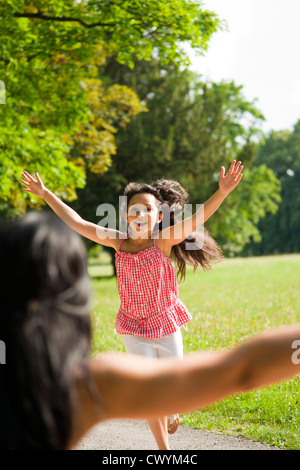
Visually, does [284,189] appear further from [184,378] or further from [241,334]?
[184,378]

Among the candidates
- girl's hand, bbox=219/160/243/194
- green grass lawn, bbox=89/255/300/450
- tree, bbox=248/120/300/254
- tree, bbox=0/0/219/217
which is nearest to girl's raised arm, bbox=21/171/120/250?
green grass lawn, bbox=89/255/300/450

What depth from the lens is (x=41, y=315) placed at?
122 centimetres

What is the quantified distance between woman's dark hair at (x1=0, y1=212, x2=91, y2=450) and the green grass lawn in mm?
171

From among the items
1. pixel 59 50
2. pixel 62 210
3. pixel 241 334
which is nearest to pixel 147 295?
pixel 62 210

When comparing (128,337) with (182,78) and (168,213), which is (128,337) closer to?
(168,213)

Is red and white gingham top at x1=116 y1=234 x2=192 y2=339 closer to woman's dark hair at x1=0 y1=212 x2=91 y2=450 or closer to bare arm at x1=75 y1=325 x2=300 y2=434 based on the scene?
bare arm at x1=75 y1=325 x2=300 y2=434

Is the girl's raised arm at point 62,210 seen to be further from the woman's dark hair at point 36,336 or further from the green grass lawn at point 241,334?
the woman's dark hair at point 36,336

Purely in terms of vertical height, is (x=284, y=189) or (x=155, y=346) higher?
(x=284, y=189)

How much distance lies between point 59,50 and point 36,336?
8.84 metres

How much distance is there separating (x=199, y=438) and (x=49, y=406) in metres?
3.53

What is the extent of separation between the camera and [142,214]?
164 inches

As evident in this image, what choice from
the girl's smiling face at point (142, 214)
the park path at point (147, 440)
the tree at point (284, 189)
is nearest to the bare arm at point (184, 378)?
the girl's smiling face at point (142, 214)

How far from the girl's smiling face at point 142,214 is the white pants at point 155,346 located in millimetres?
778
